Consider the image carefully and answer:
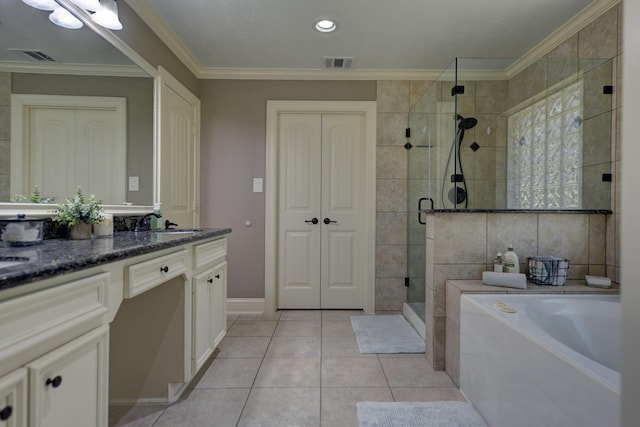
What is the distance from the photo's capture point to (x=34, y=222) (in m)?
1.24

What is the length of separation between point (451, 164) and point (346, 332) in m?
1.56

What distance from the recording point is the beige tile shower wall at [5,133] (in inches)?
50.8

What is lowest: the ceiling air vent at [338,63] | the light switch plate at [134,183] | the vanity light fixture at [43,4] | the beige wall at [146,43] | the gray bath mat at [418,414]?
the gray bath mat at [418,414]

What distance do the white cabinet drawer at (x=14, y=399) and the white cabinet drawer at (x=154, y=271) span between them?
0.44m

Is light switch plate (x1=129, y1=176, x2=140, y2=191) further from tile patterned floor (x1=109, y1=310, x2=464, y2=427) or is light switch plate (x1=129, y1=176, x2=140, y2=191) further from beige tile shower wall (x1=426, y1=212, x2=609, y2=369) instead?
beige tile shower wall (x1=426, y1=212, x2=609, y2=369)

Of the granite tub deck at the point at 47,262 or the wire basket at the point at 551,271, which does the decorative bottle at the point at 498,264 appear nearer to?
the wire basket at the point at 551,271

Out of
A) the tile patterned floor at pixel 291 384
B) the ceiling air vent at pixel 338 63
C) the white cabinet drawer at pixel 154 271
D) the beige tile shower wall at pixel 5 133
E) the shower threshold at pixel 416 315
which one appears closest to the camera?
the white cabinet drawer at pixel 154 271

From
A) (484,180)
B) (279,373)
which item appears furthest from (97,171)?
(484,180)

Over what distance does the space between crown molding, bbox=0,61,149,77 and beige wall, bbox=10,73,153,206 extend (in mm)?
21

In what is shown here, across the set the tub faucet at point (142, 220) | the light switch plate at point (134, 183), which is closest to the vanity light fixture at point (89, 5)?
the light switch plate at point (134, 183)

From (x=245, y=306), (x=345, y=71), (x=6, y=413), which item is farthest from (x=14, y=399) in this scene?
(x=345, y=71)

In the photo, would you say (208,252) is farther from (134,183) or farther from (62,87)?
(62,87)

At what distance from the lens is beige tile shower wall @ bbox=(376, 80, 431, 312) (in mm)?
3062

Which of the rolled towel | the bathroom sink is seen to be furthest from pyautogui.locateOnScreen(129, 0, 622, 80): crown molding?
the bathroom sink
